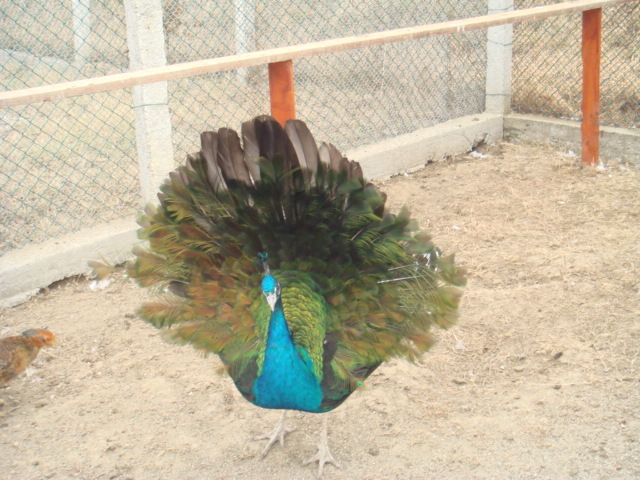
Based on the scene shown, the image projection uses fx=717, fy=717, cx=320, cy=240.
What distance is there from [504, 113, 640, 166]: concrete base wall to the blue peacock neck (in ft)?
15.8

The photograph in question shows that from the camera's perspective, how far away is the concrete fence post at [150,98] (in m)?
4.76

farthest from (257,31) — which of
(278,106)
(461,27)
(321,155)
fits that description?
(321,155)

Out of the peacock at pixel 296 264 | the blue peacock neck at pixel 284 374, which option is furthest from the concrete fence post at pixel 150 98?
the blue peacock neck at pixel 284 374

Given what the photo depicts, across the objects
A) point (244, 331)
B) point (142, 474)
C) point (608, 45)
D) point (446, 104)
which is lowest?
point (142, 474)

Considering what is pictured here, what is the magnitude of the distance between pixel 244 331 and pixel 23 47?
5302 millimetres

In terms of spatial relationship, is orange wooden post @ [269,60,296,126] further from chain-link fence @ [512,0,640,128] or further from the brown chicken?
chain-link fence @ [512,0,640,128]

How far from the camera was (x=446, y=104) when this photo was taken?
729 cm

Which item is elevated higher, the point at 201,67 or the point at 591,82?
the point at 201,67

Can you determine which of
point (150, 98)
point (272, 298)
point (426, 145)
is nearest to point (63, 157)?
point (150, 98)

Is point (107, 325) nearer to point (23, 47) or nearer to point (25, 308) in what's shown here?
point (25, 308)

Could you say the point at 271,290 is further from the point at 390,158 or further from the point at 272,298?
A: the point at 390,158

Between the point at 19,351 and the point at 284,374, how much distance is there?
5.68 ft

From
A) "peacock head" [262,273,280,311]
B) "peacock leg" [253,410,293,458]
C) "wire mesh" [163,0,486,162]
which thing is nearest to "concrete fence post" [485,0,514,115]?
"wire mesh" [163,0,486,162]

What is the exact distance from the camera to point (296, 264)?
3162mm
